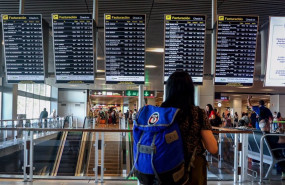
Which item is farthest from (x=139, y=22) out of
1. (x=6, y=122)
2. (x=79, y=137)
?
(x=6, y=122)

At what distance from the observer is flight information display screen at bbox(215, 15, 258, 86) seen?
4953 mm

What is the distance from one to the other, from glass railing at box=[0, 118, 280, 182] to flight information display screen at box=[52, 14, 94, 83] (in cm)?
93

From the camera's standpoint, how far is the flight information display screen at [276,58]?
496 cm

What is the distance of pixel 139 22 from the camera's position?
16.1ft

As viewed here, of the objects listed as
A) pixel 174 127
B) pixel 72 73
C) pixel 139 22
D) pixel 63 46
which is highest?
pixel 139 22

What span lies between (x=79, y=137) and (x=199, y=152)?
400 centimetres

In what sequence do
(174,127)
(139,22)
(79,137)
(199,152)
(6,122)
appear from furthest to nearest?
(6,122), (79,137), (139,22), (199,152), (174,127)

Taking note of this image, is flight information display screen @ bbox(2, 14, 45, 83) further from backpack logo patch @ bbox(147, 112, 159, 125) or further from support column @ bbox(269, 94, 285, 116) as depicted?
support column @ bbox(269, 94, 285, 116)

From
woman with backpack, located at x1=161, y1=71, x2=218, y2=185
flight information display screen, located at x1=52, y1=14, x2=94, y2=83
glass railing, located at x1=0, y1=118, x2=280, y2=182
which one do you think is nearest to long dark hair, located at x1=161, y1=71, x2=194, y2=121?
woman with backpack, located at x1=161, y1=71, x2=218, y2=185

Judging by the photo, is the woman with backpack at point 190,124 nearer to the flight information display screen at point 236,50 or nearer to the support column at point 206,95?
the flight information display screen at point 236,50

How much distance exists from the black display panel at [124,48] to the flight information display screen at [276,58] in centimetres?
221

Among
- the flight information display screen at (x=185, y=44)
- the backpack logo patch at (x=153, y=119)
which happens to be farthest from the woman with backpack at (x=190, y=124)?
the flight information display screen at (x=185, y=44)

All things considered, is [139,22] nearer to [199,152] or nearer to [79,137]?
[79,137]

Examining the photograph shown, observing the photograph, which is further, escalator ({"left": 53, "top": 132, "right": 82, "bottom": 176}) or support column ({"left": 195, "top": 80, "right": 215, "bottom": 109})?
support column ({"left": 195, "top": 80, "right": 215, "bottom": 109})
